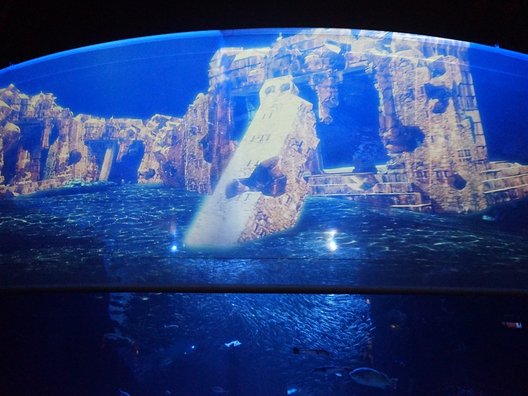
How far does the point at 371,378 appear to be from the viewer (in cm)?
435

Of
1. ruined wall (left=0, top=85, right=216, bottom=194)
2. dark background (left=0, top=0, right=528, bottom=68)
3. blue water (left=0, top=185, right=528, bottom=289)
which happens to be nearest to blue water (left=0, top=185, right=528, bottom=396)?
blue water (left=0, top=185, right=528, bottom=289)

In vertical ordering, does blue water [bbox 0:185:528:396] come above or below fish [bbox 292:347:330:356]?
above

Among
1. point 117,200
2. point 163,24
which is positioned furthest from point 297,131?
point 117,200

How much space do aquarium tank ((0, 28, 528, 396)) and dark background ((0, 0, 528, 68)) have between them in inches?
4.9

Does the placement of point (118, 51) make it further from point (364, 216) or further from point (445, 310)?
point (445, 310)

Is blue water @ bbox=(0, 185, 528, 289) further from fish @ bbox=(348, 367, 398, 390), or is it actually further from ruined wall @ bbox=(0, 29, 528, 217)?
fish @ bbox=(348, 367, 398, 390)

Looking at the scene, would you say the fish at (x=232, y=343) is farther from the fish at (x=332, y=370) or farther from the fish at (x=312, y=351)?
the fish at (x=332, y=370)

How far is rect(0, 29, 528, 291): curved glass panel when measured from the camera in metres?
3.35

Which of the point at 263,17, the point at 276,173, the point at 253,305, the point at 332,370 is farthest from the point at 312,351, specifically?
the point at 263,17

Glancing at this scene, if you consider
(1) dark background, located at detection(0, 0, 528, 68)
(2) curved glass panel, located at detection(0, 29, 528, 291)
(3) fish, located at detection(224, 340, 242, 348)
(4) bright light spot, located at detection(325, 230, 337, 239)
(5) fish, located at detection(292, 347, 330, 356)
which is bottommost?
(5) fish, located at detection(292, 347, 330, 356)

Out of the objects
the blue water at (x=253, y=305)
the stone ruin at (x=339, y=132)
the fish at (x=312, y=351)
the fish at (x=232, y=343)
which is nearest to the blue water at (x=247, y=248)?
the blue water at (x=253, y=305)

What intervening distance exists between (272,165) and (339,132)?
752 mm

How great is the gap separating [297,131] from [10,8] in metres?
3.04

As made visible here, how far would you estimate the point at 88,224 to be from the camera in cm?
362
